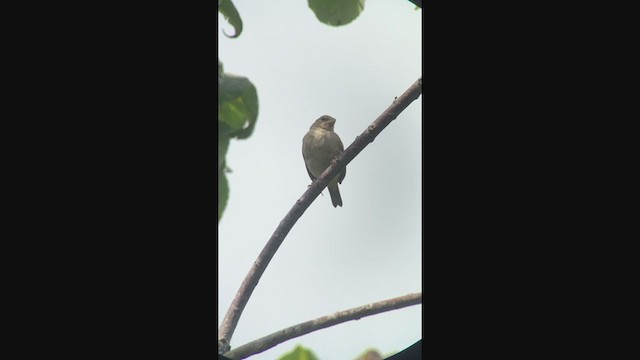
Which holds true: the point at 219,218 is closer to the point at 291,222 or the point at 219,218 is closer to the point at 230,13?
the point at 291,222

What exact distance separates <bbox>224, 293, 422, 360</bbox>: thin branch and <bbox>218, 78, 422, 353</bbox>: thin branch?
0.06 metres

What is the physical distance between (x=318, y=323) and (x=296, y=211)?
1.13ft

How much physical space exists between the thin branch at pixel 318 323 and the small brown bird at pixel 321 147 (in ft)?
2.01

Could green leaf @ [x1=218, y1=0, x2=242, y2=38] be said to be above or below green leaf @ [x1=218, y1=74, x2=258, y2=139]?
above

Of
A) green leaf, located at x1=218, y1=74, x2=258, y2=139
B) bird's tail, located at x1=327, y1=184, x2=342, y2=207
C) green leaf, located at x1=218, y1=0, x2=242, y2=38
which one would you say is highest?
green leaf, located at x1=218, y1=0, x2=242, y2=38

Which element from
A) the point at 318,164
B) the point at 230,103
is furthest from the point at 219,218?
the point at 318,164

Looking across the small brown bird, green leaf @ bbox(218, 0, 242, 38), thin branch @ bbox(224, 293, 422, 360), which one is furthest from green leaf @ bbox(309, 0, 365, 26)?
thin branch @ bbox(224, 293, 422, 360)

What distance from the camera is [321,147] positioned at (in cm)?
324

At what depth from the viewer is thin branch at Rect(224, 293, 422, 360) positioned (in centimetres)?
181

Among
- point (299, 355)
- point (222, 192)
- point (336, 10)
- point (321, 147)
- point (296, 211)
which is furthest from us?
point (321, 147)

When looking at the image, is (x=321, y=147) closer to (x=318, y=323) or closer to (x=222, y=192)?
(x=318, y=323)

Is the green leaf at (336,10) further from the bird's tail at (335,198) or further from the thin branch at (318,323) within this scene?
the thin branch at (318,323)

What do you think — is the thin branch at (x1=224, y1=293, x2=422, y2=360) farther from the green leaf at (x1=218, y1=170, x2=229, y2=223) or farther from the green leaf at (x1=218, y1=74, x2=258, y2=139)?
the green leaf at (x1=218, y1=74, x2=258, y2=139)

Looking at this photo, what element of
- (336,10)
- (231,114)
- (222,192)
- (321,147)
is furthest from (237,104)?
(321,147)
